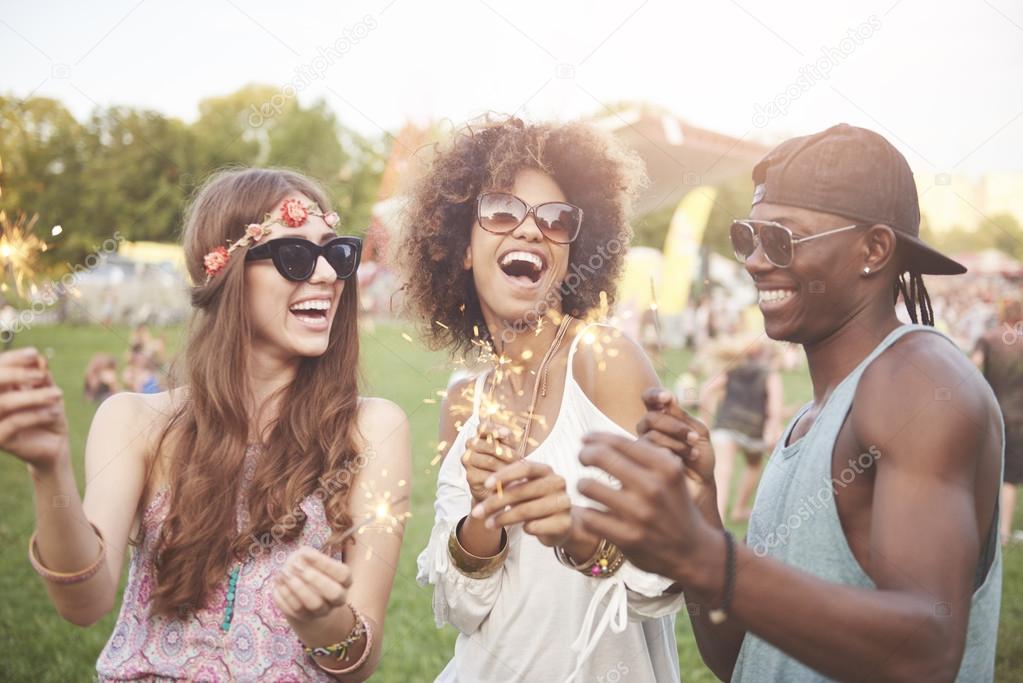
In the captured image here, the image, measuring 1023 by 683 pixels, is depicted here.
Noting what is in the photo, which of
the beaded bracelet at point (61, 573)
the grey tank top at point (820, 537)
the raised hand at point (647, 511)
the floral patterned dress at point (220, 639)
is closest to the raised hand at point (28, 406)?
the beaded bracelet at point (61, 573)

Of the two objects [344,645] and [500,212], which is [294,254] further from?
[344,645]

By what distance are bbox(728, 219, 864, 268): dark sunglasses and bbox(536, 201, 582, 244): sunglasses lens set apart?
778 millimetres

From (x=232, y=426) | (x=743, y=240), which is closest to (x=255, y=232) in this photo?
(x=232, y=426)

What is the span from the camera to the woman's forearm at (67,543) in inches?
76.8

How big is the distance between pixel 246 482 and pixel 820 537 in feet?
6.08

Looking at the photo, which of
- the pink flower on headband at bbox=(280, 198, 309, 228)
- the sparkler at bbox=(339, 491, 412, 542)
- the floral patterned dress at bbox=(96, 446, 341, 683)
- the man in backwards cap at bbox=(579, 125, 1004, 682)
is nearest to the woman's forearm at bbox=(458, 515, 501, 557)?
the sparkler at bbox=(339, 491, 412, 542)

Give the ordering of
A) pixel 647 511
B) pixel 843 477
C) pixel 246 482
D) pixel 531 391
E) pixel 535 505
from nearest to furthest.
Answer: pixel 647 511
pixel 535 505
pixel 843 477
pixel 246 482
pixel 531 391

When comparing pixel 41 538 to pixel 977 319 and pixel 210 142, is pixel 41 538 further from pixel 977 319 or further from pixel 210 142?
pixel 210 142

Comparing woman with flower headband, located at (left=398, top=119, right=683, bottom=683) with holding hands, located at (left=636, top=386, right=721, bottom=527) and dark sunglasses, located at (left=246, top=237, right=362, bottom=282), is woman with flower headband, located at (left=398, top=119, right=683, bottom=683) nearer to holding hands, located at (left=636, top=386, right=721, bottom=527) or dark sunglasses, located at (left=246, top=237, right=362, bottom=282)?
holding hands, located at (left=636, top=386, right=721, bottom=527)

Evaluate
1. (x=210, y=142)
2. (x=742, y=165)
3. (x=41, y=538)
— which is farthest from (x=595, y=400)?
(x=210, y=142)

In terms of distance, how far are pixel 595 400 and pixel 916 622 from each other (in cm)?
128

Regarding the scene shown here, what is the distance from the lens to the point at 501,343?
9.98 feet

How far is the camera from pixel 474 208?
3.43 meters

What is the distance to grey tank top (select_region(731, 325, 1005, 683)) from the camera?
1903 millimetres
